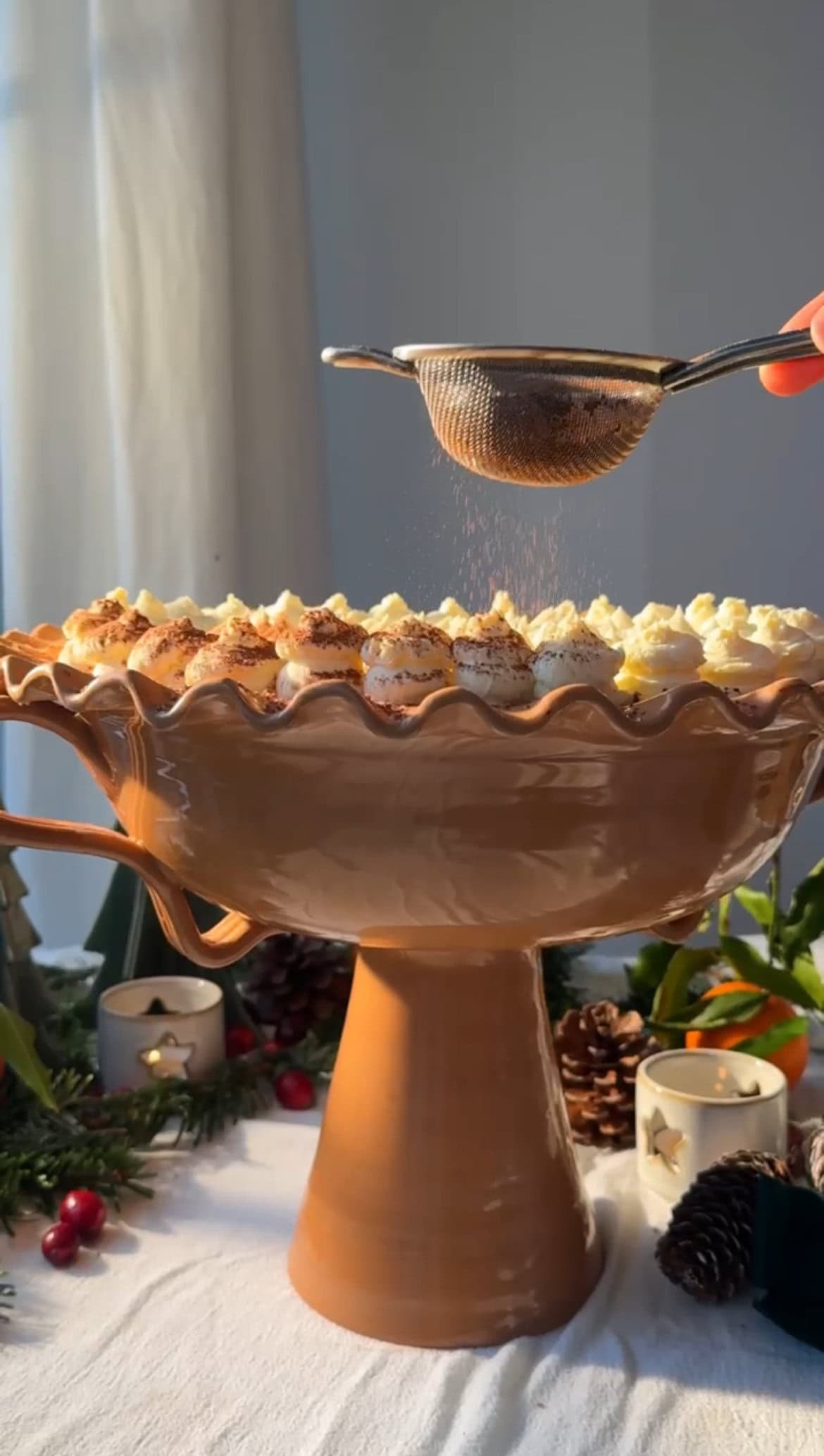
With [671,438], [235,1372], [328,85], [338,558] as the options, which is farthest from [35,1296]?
[328,85]

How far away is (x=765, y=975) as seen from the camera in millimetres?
667

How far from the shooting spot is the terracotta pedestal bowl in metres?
0.39

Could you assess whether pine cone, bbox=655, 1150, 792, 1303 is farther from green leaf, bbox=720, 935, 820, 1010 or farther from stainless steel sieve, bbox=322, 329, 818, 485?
stainless steel sieve, bbox=322, 329, 818, 485

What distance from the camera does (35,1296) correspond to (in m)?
0.50

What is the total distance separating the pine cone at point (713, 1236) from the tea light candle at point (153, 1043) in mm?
274

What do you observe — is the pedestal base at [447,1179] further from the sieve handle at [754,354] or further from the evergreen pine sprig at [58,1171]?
the sieve handle at [754,354]

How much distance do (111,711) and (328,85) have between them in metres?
1.28

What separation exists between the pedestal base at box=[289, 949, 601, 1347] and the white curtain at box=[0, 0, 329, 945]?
79 centimetres

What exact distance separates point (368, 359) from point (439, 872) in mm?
302

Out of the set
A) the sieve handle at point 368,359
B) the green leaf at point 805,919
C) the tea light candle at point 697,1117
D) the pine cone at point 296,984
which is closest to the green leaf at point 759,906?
the green leaf at point 805,919

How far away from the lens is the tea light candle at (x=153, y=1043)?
67 centimetres

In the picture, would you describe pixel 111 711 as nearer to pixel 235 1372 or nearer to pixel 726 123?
pixel 235 1372

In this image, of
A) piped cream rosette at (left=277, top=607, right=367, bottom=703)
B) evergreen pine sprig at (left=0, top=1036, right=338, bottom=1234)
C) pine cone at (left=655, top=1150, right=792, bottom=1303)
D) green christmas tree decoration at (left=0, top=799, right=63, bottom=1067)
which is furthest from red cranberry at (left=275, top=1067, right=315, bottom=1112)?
piped cream rosette at (left=277, top=607, right=367, bottom=703)

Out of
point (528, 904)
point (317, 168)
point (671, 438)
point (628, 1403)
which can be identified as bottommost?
point (628, 1403)
